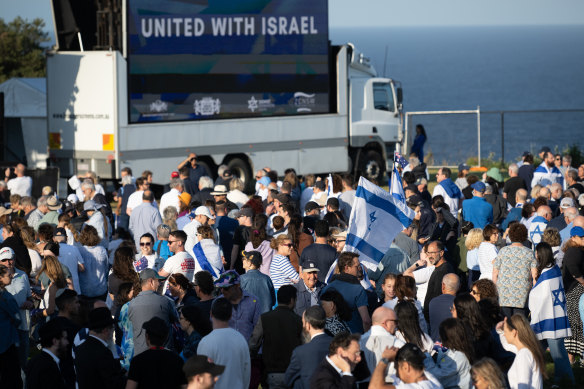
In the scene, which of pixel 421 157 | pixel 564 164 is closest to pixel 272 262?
pixel 564 164

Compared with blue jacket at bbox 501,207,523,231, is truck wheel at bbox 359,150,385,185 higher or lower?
higher

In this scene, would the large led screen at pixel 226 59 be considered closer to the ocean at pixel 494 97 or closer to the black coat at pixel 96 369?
the ocean at pixel 494 97

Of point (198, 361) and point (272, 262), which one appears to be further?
point (272, 262)

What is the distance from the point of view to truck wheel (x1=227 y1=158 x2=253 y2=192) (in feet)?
74.8

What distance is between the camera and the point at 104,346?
25.2ft

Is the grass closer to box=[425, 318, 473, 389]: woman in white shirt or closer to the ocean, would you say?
box=[425, 318, 473, 389]: woman in white shirt

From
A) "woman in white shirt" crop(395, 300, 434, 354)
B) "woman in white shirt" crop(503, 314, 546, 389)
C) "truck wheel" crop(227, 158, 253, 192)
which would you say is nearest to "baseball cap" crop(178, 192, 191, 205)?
"truck wheel" crop(227, 158, 253, 192)

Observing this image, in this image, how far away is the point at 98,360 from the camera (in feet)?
24.7

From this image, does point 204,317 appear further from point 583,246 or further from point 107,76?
point 107,76

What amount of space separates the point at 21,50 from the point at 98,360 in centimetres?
3578

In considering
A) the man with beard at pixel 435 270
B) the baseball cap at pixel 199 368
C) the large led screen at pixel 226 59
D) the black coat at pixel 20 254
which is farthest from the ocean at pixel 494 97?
the baseball cap at pixel 199 368

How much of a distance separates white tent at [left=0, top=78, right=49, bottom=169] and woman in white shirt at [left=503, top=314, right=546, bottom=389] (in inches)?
732

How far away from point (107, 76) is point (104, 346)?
13559mm

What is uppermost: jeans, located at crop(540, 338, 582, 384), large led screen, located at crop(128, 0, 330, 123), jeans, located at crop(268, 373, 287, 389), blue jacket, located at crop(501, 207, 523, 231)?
large led screen, located at crop(128, 0, 330, 123)
